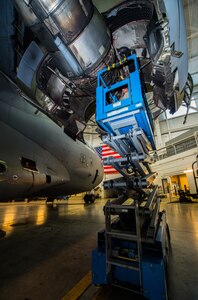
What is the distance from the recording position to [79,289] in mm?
1479

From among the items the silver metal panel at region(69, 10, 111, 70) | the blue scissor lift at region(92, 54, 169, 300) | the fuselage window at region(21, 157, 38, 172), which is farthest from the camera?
the fuselage window at region(21, 157, 38, 172)

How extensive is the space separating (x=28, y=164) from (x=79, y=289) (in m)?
2.00

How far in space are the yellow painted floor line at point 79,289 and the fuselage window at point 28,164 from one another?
6.13 ft

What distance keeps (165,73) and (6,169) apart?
302 cm

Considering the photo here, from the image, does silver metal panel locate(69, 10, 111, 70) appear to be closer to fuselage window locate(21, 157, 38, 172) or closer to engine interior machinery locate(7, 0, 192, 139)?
engine interior machinery locate(7, 0, 192, 139)

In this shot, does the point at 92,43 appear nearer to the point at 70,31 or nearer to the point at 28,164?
the point at 70,31

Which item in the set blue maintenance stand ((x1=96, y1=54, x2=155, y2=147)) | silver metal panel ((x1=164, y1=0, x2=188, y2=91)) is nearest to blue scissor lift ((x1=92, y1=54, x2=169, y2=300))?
blue maintenance stand ((x1=96, y1=54, x2=155, y2=147))

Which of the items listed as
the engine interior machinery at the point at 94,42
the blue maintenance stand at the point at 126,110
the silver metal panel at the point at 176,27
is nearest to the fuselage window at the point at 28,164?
the blue maintenance stand at the point at 126,110

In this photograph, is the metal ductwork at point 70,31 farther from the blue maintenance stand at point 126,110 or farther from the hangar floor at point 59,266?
the hangar floor at point 59,266

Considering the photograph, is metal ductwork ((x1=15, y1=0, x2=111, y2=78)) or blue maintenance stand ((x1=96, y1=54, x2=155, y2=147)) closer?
blue maintenance stand ((x1=96, y1=54, x2=155, y2=147))

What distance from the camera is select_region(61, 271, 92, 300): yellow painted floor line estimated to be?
4.49 ft

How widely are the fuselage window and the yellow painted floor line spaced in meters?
1.87

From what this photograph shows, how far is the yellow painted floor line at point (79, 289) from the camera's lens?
1369 millimetres

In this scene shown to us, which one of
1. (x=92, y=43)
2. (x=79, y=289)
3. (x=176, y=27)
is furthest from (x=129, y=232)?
(x=92, y=43)
